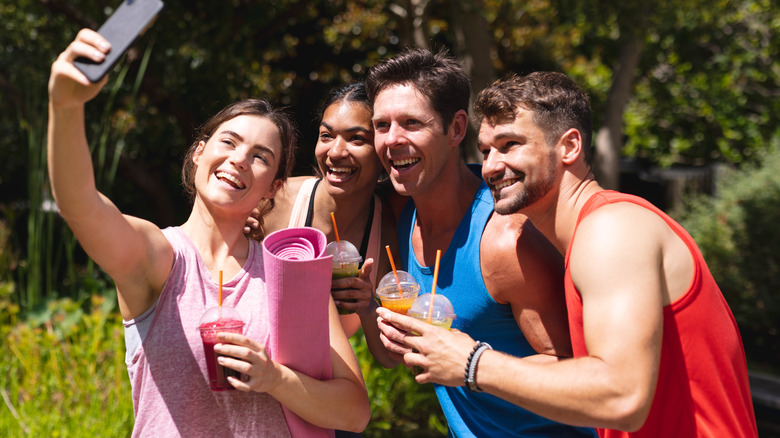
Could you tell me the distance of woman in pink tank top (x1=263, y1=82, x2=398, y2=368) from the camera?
3045 mm

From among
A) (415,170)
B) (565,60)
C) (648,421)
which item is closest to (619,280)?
(648,421)

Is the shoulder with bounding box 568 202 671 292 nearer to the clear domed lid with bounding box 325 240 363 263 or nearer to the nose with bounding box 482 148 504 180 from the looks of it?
the nose with bounding box 482 148 504 180

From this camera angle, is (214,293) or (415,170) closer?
(214,293)

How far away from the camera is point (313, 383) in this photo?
2.07 m

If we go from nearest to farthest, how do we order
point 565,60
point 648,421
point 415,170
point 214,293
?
point 648,421 → point 214,293 → point 415,170 → point 565,60

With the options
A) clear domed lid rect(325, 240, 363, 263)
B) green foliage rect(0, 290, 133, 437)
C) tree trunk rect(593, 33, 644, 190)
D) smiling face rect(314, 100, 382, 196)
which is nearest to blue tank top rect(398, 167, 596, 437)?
clear domed lid rect(325, 240, 363, 263)

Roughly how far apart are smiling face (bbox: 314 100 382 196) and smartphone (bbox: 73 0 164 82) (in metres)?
1.39

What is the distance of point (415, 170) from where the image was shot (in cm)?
278

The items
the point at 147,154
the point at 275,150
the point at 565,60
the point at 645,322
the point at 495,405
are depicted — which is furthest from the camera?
the point at 565,60

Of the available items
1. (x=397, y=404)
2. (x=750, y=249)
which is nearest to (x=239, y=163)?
(x=397, y=404)

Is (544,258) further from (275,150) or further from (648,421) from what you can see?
(275,150)

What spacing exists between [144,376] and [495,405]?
1.26 meters

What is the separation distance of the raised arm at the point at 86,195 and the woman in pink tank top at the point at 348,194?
108cm

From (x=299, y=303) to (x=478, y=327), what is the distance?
2.71ft
